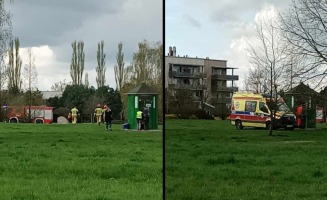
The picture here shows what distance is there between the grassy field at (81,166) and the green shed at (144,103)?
25 centimetres

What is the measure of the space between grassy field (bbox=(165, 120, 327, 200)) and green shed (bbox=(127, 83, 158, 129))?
30cm

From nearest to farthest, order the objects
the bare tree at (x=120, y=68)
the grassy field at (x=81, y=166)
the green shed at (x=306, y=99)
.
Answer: the green shed at (x=306, y=99)
the bare tree at (x=120, y=68)
the grassy field at (x=81, y=166)

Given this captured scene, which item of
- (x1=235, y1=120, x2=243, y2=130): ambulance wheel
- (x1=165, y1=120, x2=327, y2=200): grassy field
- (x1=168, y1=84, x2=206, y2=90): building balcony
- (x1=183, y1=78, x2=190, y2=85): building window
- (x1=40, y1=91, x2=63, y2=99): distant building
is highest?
(x1=40, y1=91, x2=63, y2=99): distant building

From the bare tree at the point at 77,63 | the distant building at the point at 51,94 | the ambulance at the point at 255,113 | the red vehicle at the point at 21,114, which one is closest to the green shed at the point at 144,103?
the ambulance at the point at 255,113

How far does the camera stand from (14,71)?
11641mm

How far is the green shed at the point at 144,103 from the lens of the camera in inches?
122

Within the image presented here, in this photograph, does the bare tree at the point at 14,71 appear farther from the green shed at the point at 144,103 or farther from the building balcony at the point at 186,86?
the building balcony at the point at 186,86

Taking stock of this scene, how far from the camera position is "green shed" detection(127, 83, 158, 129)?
10.1 ft

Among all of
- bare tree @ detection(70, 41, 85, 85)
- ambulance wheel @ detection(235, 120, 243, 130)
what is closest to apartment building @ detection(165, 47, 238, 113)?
ambulance wheel @ detection(235, 120, 243, 130)

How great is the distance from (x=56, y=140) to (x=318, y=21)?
10.6m

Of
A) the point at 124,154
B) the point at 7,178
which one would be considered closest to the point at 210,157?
the point at 7,178

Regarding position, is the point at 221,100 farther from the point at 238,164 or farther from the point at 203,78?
the point at 238,164

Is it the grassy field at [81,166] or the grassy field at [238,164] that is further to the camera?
the grassy field at [81,166]

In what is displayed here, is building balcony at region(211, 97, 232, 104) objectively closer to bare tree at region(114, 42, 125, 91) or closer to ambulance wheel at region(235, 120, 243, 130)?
ambulance wheel at region(235, 120, 243, 130)
